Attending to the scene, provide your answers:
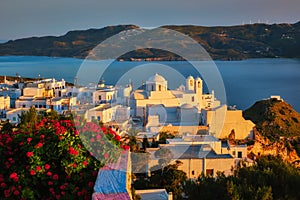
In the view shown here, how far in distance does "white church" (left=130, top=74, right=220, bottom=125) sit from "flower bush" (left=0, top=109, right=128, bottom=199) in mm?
11261

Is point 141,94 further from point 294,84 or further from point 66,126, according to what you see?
point 294,84

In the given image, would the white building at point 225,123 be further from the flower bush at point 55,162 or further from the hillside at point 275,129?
the flower bush at point 55,162

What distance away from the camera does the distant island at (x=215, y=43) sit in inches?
3745

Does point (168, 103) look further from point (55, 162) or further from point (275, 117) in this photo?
point (55, 162)

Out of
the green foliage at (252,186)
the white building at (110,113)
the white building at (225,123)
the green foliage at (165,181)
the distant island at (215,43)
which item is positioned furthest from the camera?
the distant island at (215,43)

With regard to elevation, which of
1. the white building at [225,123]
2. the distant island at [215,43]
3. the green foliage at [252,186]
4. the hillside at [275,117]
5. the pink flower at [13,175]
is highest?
the distant island at [215,43]

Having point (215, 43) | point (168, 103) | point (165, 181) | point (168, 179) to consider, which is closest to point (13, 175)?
point (165, 181)

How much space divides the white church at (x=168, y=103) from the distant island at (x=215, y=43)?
6535 centimetres

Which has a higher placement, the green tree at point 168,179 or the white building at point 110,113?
the white building at point 110,113

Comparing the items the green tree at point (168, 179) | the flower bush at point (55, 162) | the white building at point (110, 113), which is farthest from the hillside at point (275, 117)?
the flower bush at point (55, 162)

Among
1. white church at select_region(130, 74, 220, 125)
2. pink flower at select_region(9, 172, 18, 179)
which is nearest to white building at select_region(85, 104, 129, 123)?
white church at select_region(130, 74, 220, 125)

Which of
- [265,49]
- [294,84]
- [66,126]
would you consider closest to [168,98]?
[66,126]

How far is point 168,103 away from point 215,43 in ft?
268

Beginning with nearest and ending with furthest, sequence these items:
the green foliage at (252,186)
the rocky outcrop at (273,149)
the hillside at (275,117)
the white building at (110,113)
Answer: the green foliage at (252,186) → the rocky outcrop at (273,149) → the white building at (110,113) → the hillside at (275,117)
